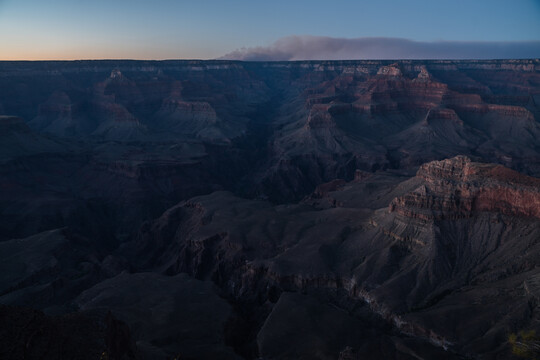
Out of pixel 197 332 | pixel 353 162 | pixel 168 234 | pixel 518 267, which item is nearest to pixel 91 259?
pixel 168 234

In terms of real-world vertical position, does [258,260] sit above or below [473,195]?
below

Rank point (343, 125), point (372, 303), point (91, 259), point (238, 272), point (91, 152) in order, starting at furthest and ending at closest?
point (343, 125) → point (91, 152) → point (91, 259) → point (238, 272) → point (372, 303)

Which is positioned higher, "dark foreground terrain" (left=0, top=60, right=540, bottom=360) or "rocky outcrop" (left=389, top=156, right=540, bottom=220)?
"rocky outcrop" (left=389, top=156, right=540, bottom=220)

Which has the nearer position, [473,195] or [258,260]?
[473,195]

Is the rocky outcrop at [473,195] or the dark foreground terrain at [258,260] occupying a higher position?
the rocky outcrop at [473,195]

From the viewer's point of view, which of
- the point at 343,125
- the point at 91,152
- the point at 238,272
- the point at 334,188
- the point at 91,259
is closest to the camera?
the point at 238,272

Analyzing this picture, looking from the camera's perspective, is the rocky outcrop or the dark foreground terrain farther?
the rocky outcrop

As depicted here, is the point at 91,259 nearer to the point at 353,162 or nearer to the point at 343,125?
the point at 353,162

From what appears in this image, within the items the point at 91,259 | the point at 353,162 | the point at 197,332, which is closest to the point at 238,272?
the point at 197,332

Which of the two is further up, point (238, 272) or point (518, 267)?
point (518, 267)

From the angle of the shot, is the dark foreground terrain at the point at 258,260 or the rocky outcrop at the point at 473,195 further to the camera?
the rocky outcrop at the point at 473,195

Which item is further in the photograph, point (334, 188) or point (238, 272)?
point (334, 188)
